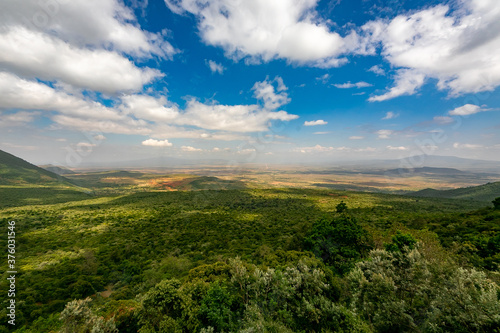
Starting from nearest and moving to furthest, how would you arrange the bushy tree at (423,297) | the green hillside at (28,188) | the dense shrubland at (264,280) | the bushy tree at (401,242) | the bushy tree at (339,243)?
the bushy tree at (423,297)
the dense shrubland at (264,280)
the bushy tree at (401,242)
the bushy tree at (339,243)
the green hillside at (28,188)

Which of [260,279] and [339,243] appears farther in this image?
[339,243]

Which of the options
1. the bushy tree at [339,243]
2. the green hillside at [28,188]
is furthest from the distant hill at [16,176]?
the bushy tree at [339,243]

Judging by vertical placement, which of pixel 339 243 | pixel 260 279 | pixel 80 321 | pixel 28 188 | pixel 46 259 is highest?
pixel 260 279

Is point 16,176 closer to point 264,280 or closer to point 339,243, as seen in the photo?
point 264,280

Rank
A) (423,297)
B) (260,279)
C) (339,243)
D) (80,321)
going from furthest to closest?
1. (339,243)
2. (260,279)
3. (423,297)
4. (80,321)

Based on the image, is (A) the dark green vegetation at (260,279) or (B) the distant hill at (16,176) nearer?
(A) the dark green vegetation at (260,279)

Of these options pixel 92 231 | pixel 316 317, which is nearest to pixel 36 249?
pixel 92 231

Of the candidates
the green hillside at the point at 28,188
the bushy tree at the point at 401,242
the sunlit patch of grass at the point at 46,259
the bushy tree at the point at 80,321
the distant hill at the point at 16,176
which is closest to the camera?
the bushy tree at the point at 80,321

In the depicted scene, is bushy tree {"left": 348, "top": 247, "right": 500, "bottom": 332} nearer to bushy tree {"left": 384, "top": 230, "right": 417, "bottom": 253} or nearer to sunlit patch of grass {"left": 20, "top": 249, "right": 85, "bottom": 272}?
bushy tree {"left": 384, "top": 230, "right": 417, "bottom": 253}

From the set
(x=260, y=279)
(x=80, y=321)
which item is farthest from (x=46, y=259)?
(x=260, y=279)

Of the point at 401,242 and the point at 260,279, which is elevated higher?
the point at 401,242

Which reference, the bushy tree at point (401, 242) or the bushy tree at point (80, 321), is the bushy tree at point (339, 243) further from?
the bushy tree at point (80, 321)
